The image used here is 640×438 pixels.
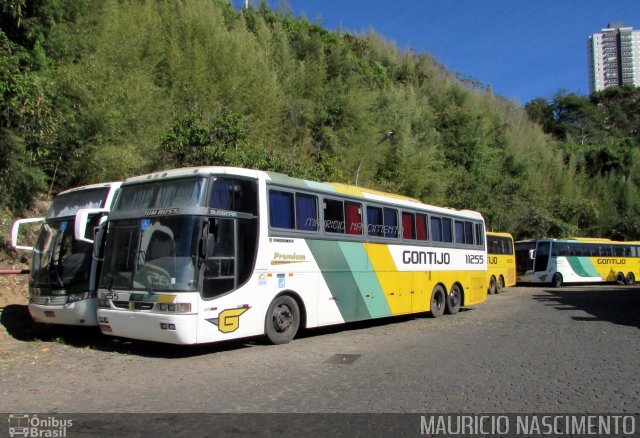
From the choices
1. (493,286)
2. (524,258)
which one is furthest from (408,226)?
(524,258)

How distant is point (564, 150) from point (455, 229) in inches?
2240

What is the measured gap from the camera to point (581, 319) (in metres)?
13.9

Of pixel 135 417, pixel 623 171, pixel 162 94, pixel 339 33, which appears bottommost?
pixel 135 417

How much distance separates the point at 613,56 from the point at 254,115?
140032mm

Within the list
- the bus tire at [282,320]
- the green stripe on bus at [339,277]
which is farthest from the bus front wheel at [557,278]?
the bus tire at [282,320]

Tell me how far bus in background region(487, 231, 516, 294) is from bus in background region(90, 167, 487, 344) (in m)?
16.2

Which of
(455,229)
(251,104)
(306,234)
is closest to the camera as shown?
(306,234)

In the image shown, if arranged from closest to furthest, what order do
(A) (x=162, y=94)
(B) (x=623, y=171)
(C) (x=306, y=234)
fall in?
(C) (x=306, y=234) → (A) (x=162, y=94) → (B) (x=623, y=171)

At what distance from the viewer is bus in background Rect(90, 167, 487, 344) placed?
813 cm

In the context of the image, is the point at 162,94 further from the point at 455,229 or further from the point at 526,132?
the point at 526,132

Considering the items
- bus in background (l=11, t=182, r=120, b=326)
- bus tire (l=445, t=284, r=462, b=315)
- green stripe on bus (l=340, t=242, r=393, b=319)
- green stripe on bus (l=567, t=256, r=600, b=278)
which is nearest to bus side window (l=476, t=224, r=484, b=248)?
bus tire (l=445, t=284, r=462, b=315)

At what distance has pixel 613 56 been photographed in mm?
133375

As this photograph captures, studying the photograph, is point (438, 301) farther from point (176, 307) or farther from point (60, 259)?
point (60, 259)

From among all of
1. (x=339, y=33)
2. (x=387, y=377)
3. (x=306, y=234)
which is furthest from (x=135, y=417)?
(x=339, y=33)
